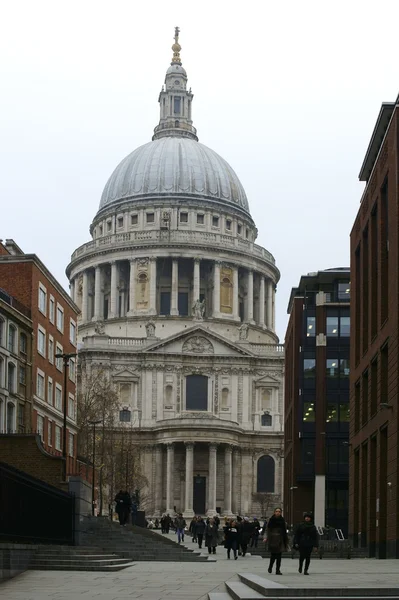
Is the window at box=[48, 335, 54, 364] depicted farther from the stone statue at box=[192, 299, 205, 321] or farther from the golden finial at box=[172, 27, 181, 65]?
the golden finial at box=[172, 27, 181, 65]

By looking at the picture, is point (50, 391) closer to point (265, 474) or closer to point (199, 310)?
point (265, 474)

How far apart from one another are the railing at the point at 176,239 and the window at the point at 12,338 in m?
100

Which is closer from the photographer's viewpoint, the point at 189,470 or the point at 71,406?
the point at 71,406

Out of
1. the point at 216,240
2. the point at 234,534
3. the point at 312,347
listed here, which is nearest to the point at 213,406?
the point at 216,240

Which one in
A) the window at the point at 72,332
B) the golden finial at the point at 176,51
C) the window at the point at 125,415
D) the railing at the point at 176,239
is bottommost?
the window at the point at 125,415

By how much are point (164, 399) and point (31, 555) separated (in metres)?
111

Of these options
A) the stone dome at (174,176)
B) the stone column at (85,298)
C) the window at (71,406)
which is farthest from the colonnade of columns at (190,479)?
the window at (71,406)

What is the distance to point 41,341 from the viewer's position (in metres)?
68.9

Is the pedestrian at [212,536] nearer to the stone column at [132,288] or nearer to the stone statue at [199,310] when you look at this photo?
the stone statue at [199,310]

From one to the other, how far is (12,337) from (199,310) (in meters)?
92.8

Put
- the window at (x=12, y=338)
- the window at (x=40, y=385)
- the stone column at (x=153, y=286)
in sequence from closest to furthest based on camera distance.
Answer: the window at (x=12, y=338)
the window at (x=40, y=385)
the stone column at (x=153, y=286)

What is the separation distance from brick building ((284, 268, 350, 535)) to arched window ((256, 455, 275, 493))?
146 feet

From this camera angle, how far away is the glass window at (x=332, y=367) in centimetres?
9650

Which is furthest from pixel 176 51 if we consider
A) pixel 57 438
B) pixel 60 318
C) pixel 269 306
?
pixel 57 438
